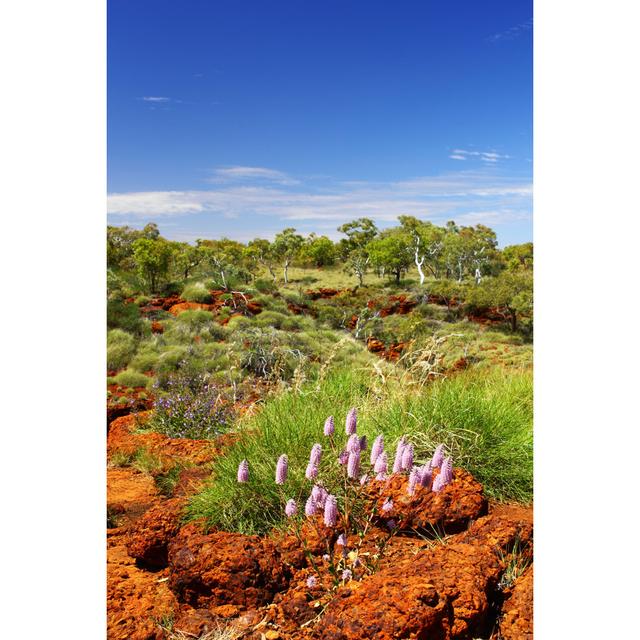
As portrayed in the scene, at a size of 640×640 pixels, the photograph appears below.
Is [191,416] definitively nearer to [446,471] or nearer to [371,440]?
[371,440]

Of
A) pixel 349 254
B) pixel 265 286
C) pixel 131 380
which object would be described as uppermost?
pixel 349 254

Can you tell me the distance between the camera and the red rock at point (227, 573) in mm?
2850

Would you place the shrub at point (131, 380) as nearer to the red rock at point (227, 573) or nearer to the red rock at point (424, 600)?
the red rock at point (227, 573)

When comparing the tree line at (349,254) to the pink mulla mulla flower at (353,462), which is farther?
the tree line at (349,254)

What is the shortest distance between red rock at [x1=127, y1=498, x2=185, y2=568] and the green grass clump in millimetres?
153

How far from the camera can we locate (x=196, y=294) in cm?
1246

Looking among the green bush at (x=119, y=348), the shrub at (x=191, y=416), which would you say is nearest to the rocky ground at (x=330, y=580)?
the shrub at (x=191, y=416)

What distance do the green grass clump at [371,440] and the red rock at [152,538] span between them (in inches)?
6.0

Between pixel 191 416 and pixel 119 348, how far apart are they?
4.53 meters

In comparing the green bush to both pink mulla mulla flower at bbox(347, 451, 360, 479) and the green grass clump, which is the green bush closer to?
the green grass clump

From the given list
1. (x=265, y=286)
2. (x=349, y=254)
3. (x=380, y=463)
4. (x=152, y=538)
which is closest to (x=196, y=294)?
(x=265, y=286)
